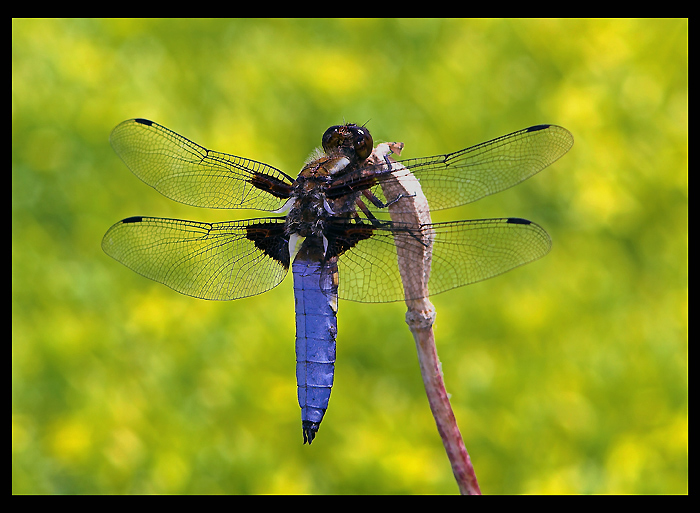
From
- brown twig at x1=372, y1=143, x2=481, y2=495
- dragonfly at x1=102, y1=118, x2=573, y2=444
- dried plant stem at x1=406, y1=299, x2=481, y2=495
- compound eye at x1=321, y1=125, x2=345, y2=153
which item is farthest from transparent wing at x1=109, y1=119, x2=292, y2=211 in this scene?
dried plant stem at x1=406, y1=299, x2=481, y2=495

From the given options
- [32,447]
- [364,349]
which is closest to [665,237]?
[364,349]

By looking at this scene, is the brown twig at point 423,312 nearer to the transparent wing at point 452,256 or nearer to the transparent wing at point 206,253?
the transparent wing at point 452,256

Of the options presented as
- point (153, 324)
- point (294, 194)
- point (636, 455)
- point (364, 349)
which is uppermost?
point (153, 324)

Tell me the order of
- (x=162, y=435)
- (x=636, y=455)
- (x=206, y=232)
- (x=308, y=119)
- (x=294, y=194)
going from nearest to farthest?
(x=294, y=194), (x=206, y=232), (x=636, y=455), (x=162, y=435), (x=308, y=119)

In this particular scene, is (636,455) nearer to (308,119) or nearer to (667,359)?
(667,359)

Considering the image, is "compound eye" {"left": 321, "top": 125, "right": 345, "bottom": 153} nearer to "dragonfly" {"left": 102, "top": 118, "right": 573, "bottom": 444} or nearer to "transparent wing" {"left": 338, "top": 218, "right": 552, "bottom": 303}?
"dragonfly" {"left": 102, "top": 118, "right": 573, "bottom": 444}

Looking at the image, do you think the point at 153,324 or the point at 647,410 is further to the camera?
the point at 153,324

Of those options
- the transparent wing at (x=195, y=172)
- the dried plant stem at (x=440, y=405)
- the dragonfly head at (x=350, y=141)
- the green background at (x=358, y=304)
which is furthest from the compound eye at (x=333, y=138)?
the green background at (x=358, y=304)
